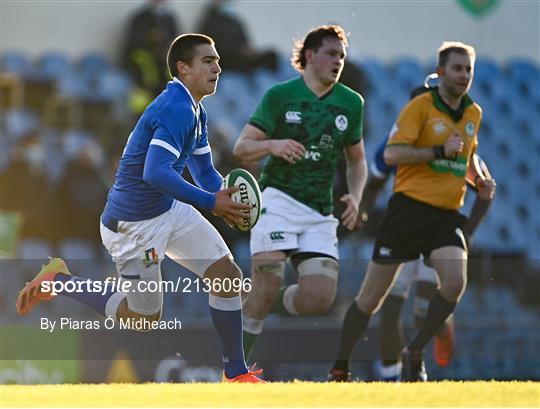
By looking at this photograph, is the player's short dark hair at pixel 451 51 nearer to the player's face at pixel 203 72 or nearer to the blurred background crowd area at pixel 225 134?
the player's face at pixel 203 72

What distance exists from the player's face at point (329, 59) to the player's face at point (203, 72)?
1.14 meters

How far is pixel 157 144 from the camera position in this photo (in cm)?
708

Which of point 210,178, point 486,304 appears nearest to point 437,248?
point 210,178

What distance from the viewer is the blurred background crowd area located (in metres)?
12.2

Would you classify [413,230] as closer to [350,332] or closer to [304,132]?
[350,332]

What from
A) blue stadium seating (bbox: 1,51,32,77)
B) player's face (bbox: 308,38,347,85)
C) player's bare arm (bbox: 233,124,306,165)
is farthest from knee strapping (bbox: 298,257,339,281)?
blue stadium seating (bbox: 1,51,32,77)

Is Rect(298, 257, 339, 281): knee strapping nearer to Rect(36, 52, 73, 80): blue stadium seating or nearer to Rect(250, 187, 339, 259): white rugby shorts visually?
Rect(250, 187, 339, 259): white rugby shorts

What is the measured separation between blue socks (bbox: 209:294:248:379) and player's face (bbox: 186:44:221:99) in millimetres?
1223

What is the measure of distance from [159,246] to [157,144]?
2.43 feet

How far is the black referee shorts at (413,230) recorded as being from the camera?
862 centimetres

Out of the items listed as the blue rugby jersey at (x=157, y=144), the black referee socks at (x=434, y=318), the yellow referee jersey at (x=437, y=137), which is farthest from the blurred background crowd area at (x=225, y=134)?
the blue rugby jersey at (x=157, y=144)

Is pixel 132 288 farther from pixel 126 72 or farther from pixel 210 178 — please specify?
pixel 126 72

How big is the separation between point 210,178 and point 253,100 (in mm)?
7486

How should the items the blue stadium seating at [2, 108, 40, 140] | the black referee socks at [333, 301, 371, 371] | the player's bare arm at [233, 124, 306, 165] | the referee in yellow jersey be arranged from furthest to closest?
the blue stadium seating at [2, 108, 40, 140]
the black referee socks at [333, 301, 371, 371]
the referee in yellow jersey
the player's bare arm at [233, 124, 306, 165]
